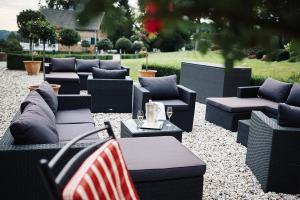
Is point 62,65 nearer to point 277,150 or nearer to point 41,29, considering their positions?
point 41,29

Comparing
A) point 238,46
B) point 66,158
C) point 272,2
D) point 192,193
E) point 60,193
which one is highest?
point 272,2

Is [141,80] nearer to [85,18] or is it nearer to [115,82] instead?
[115,82]

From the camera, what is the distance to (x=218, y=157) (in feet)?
15.8

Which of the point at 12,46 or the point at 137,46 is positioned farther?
the point at 137,46

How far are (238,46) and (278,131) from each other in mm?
3198

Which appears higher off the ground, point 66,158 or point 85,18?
point 85,18

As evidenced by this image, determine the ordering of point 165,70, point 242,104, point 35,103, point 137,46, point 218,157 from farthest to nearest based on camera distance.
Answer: point 137,46
point 165,70
point 242,104
point 218,157
point 35,103

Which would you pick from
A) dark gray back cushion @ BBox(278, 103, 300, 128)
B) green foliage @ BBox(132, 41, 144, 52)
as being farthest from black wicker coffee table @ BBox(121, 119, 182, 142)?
green foliage @ BBox(132, 41, 144, 52)

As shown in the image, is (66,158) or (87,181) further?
(66,158)

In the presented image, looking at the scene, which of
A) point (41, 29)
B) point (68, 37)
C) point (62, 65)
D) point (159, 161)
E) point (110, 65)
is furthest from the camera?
point (68, 37)

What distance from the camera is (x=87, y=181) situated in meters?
1.45

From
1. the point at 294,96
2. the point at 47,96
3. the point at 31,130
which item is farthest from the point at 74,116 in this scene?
the point at 294,96

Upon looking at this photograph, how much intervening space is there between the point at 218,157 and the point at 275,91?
2519 mm

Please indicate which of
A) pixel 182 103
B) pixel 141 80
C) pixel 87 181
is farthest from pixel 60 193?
pixel 141 80
